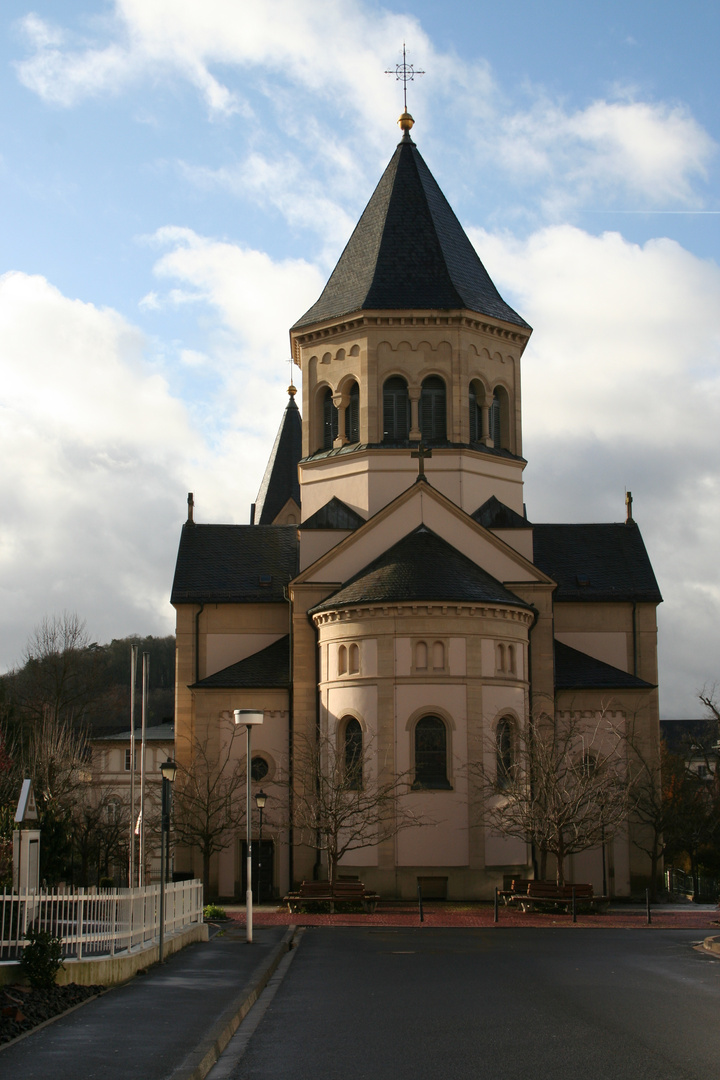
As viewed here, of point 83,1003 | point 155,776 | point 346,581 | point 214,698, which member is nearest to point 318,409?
point 346,581

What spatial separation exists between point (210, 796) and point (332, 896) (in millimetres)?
7645

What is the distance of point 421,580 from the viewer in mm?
36219

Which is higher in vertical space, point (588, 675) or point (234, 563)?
point (234, 563)

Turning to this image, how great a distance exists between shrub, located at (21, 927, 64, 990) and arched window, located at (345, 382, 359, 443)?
1113 inches

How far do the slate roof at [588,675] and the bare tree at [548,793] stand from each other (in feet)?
7.55

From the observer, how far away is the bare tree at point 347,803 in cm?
3434

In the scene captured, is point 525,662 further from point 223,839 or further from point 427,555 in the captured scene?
point 223,839

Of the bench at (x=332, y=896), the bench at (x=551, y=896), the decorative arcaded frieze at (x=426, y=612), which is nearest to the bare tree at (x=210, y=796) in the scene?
the bench at (x=332, y=896)

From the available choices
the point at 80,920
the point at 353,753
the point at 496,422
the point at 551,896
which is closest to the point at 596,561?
the point at 496,422

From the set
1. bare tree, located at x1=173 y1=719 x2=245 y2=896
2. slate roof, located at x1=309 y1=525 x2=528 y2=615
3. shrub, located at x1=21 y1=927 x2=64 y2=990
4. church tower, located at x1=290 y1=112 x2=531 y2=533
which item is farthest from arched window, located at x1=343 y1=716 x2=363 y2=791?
shrub, located at x1=21 y1=927 x2=64 y2=990

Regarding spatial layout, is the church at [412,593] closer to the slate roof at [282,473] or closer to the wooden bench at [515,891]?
the wooden bench at [515,891]

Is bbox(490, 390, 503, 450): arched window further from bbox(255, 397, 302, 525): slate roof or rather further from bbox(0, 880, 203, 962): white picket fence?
bbox(0, 880, 203, 962): white picket fence

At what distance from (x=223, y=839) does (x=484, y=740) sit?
376 inches

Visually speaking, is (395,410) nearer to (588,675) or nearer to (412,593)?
(412,593)
